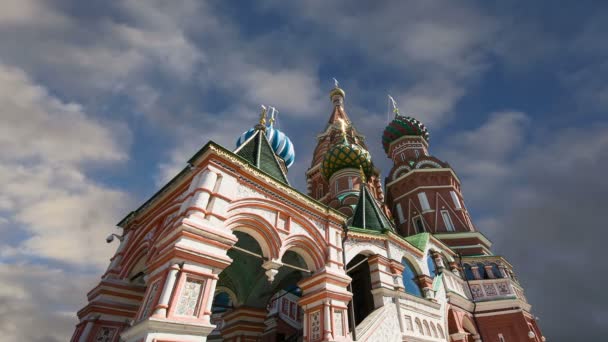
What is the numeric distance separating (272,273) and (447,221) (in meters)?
18.2

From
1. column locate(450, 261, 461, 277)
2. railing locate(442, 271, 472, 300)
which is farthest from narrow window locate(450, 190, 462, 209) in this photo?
railing locate(442, 271, 472, 300)

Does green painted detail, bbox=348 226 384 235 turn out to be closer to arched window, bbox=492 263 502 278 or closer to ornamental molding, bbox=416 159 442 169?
arched window, bbox=492 263 502 278

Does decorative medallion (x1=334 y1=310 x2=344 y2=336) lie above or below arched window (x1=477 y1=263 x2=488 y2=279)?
below

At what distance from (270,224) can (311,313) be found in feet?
9.16

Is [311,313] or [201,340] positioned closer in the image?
[201,340]

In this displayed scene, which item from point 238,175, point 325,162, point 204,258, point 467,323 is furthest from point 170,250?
point 325,162

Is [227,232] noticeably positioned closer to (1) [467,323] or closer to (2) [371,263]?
(2) [371,263]

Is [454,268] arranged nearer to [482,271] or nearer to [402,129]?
[482,271]

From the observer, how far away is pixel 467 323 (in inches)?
614

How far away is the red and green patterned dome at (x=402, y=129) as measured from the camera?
30078 millimetres

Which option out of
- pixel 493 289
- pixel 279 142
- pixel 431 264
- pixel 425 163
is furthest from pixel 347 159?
pixel 493 289

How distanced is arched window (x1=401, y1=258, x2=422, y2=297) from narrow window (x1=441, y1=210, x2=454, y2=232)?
33.3 feet

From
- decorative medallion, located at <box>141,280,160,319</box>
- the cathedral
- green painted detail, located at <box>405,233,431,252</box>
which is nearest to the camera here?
decorative medallion, located at <box>141,280,160,319</box>

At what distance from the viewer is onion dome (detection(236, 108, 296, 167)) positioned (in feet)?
80.0
